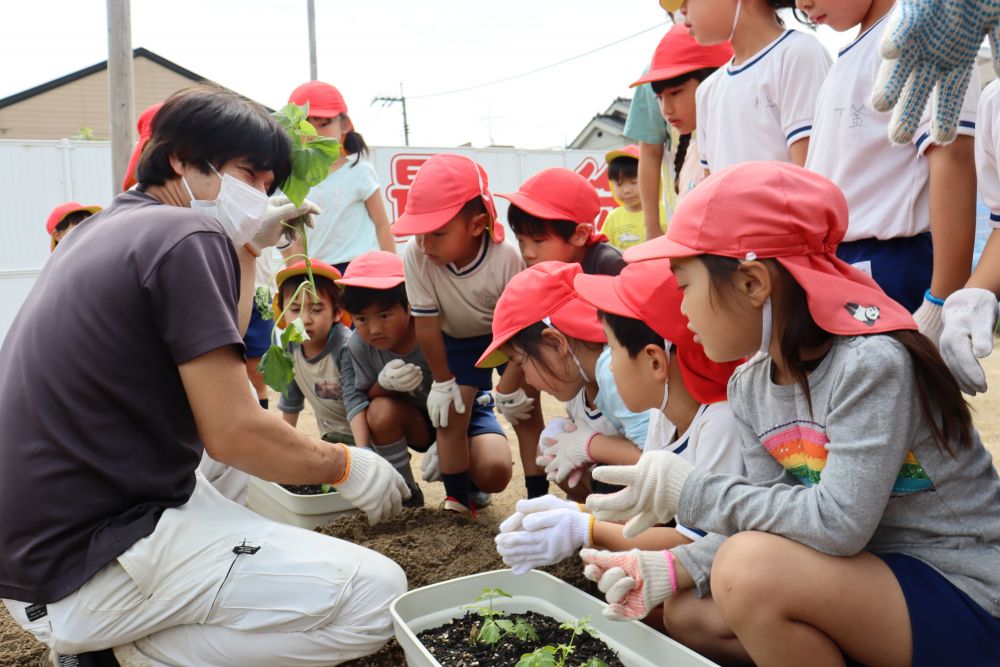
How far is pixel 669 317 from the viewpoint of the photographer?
182 centimetres

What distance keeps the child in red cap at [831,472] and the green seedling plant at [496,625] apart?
0.52 m

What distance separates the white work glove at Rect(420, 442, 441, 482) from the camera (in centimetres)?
359

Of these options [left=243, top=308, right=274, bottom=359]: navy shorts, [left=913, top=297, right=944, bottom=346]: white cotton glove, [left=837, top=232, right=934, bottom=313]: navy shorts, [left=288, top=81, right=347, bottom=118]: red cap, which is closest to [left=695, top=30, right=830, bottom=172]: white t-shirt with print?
[left=837, top=232, right=934, bottom=313]: navy shorts

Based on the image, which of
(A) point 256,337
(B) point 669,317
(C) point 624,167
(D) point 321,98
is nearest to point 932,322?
(B) point 669,317

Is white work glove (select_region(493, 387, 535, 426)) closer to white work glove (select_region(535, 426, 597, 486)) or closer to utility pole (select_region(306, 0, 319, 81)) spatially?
white work glove (select_region(535, 426, 597, 486))

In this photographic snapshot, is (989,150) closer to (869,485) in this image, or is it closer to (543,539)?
(869,485)

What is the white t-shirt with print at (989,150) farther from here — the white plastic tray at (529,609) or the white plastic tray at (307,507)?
the white plastic tray at (307,507)

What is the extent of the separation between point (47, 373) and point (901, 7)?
6.04 feet

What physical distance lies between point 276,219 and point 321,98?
158cm

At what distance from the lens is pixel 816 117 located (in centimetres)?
224

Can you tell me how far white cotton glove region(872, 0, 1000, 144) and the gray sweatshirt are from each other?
0.48 m

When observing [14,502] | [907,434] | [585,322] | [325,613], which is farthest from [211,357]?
[907,434]

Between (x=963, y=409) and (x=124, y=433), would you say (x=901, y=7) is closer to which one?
(x=963, y=409)

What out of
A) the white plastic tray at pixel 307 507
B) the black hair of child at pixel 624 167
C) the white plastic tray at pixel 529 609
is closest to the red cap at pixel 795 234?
the white plastic tray at pixel 529 609
